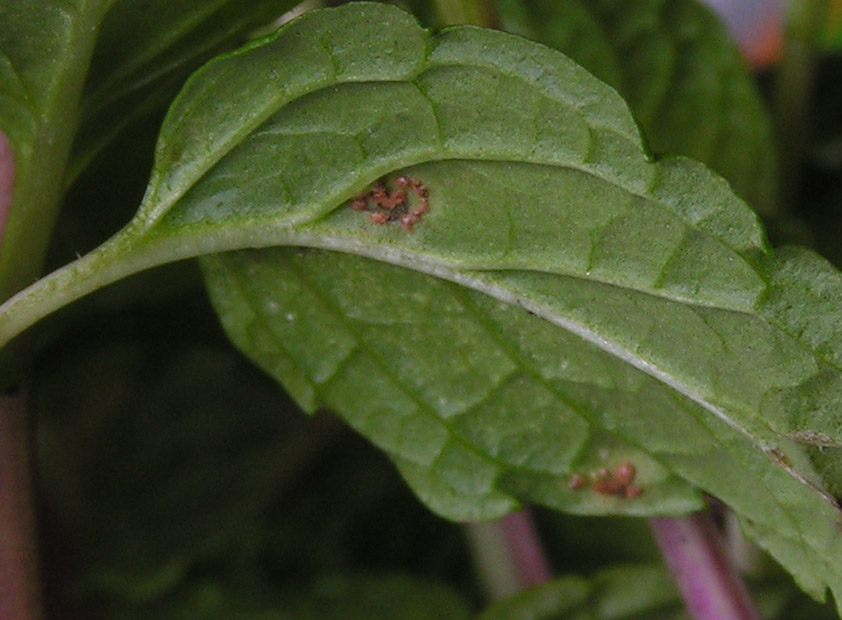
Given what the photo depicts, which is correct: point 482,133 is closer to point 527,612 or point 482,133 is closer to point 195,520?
point 527,612

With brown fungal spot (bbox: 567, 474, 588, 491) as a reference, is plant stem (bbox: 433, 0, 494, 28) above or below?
above

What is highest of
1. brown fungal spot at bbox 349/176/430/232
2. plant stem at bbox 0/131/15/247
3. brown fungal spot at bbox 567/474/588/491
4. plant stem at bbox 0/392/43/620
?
plant stem at bbox 0/131/15/247

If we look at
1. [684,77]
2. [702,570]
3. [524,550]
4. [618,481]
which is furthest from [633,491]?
[684,77]

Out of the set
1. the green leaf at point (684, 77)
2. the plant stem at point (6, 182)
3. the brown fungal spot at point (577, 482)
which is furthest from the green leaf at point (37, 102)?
the green leaf at point (684, 77)

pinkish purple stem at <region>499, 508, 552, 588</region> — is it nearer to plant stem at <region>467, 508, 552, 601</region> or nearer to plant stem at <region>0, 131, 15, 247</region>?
plant stem at <region>467, 508, 552, 601</region>

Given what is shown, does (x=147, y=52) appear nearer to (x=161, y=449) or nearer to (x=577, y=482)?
(x=577, y=482)

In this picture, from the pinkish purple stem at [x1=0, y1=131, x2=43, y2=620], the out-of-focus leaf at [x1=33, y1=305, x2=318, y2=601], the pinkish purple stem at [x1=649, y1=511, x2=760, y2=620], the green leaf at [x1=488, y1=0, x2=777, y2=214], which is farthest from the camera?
the out-of-focus leaf at [x1=33, y1=305, x2=318, y2=601]

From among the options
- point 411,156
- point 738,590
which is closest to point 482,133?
point 411,156

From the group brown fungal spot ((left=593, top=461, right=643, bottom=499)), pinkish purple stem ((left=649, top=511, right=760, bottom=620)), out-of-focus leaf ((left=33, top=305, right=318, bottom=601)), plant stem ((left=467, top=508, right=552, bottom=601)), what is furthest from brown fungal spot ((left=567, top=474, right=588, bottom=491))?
out-of-focus leaf ((left=33, top=305, right=318, bottom=601))
